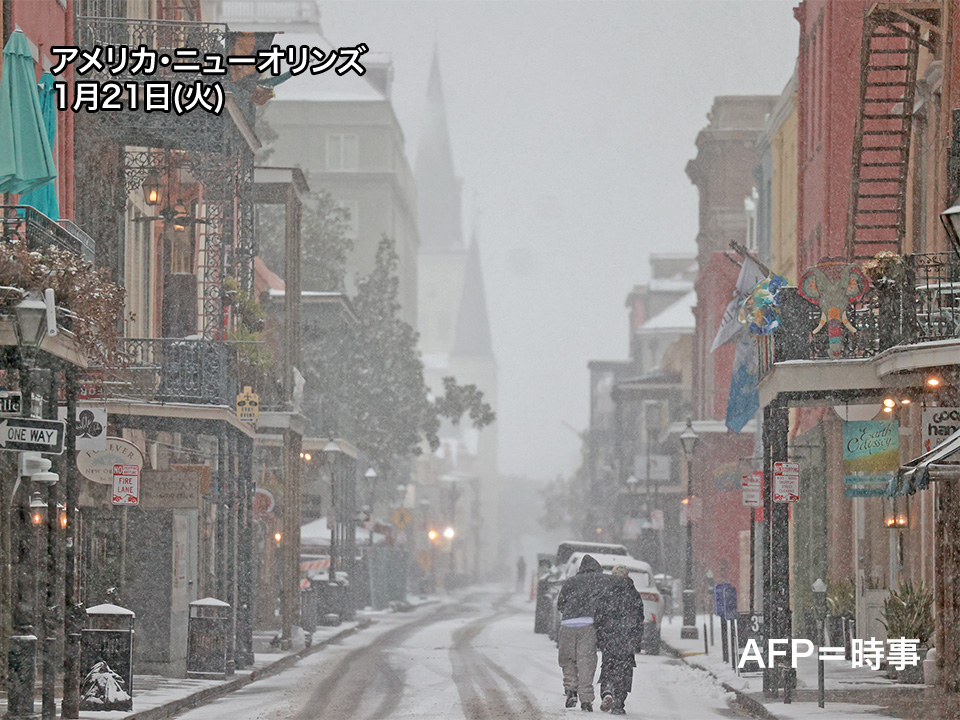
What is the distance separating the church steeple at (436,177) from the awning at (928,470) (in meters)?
166

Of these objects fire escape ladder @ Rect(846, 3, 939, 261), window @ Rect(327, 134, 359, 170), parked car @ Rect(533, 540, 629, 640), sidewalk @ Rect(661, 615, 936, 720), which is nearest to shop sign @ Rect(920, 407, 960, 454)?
sidewalk @ Rect(661, 615, 936, 720)

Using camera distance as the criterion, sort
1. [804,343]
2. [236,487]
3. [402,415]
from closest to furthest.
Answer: [804,343], [236,487], [402,415]

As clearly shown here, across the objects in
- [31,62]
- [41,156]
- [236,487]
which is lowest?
[236,487]

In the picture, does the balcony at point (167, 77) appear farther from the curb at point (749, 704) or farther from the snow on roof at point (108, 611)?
the curb at point (749, 704)

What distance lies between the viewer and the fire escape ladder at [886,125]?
908 inches

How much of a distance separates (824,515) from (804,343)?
13.6 m

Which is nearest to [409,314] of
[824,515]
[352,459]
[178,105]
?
[352,459]

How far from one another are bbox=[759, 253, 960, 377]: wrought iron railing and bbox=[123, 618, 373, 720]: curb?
777 cm

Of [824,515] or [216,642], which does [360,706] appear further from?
[824,515]

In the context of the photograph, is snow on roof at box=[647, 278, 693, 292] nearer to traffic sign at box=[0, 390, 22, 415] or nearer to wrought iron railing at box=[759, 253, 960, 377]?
wrought iron railing at box=[759, 253, 960, 377]

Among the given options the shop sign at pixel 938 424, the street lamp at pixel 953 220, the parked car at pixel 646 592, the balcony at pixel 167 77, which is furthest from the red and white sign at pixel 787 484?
the parked car at pixel 646 592

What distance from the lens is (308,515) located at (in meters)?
39.3

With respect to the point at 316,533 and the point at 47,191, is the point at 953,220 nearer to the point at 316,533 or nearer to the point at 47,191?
the point at 47,191

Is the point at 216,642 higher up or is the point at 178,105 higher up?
the point at 178,105
